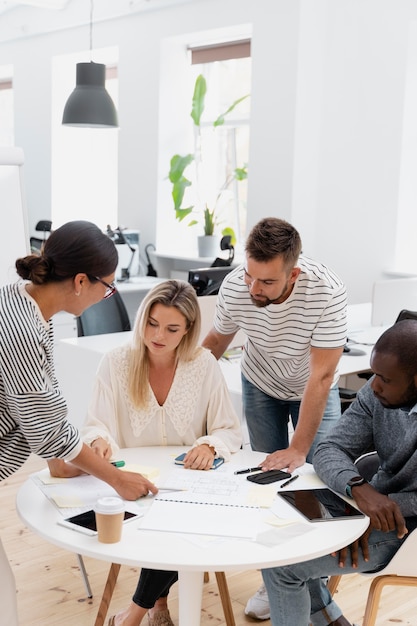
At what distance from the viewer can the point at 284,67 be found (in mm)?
5641

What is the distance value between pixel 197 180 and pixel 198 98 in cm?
80

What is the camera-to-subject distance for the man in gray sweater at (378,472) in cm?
194

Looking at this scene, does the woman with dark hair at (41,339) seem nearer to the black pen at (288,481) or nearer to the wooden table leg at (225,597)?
the black pen at (288,481)

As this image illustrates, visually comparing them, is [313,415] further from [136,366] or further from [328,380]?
[136,366]

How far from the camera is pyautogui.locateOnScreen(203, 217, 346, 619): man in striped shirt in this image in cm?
227

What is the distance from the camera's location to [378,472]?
86.0 inches

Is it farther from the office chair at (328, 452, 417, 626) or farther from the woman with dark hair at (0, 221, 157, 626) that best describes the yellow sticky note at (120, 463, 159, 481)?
the office chair at (328, 452, 417, 626)

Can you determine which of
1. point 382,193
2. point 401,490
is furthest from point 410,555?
point 382,193

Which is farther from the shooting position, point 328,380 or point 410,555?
point 328,380

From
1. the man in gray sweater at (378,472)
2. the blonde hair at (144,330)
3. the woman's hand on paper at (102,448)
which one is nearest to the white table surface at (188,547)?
the man in gray sweater at (378,472)

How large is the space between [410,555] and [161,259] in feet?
16.9

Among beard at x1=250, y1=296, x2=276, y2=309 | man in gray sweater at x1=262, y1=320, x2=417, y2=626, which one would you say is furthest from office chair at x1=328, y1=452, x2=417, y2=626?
beard at x1=250, y1=296, x2=276, y2=309

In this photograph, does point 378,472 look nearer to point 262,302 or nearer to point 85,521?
point 262,302

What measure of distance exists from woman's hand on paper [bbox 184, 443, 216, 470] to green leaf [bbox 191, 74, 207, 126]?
4.56 m
